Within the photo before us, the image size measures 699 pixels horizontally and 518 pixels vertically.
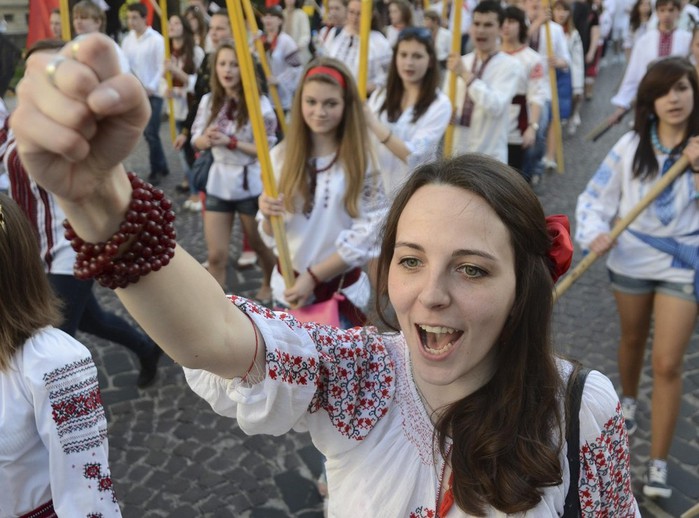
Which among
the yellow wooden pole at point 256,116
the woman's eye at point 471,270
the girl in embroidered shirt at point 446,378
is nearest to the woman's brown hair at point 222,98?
the yellow wooden pole at point 256,116

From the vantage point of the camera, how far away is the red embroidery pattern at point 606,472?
1.51 m

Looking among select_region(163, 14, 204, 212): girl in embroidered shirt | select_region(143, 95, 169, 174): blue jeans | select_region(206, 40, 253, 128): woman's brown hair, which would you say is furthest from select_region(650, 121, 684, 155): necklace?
select_region(143, 95, 169, 174): blue jeans

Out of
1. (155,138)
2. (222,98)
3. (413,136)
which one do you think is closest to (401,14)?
(155,138)

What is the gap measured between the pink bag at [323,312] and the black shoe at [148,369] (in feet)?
4.82

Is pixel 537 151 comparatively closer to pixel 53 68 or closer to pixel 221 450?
pixel 221 450

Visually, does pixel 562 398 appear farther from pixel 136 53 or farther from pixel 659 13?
pixel 136 53

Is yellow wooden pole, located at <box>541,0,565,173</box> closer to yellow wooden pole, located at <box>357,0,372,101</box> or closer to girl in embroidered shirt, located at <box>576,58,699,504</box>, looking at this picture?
yellow wooden pole, located at <box>357,0,372,101</box>

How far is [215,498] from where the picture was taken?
3.29m

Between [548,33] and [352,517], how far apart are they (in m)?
7.40

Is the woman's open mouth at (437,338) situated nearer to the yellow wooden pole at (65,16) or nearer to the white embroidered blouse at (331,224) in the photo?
the white embroidered blouse at (331,224)

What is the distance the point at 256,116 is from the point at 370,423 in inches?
58.1

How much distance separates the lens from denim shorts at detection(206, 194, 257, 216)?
16.1ft

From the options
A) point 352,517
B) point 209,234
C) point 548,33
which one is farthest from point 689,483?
point 548,33

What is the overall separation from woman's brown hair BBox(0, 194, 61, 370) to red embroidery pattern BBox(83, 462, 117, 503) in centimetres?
37
